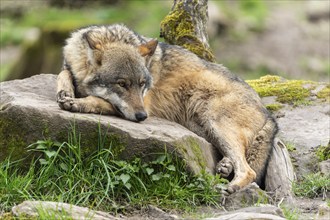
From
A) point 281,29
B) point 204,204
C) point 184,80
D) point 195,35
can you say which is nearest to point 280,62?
point 281,29

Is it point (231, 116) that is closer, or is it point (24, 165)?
point (24, 165)

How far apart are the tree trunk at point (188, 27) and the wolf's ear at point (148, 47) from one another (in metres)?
1.95

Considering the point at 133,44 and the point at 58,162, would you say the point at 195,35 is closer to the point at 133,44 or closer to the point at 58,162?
the point at 133,44

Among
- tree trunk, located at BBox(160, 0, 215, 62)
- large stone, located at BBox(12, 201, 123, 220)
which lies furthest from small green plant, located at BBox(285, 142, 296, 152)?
large stone, located at BBox(12, 201, 123, 220)

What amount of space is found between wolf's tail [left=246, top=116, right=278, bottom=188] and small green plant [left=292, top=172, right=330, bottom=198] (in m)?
0.36

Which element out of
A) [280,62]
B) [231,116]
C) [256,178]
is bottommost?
[280,62]

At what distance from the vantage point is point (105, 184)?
6246 mm

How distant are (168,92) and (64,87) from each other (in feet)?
4.02

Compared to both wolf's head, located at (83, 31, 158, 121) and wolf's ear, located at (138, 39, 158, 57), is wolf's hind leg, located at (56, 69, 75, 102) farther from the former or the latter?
wolf's ear, located at (138, 39, 158, 57)

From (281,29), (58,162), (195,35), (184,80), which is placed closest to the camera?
(58,162)

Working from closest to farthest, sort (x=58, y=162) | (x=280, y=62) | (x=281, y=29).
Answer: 1. (x=58, y=162)
2. (x=280, y=62)
3. (x=281, y=29)

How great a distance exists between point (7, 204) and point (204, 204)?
1739mm

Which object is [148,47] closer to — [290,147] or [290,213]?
[290,147]

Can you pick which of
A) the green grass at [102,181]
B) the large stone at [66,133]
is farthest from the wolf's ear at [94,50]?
the green grass at [102,181]
